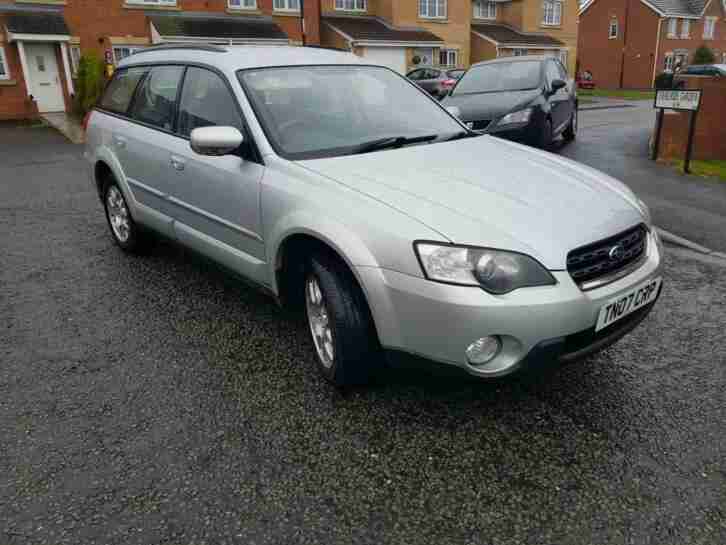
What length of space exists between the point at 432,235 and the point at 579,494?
4.04ft

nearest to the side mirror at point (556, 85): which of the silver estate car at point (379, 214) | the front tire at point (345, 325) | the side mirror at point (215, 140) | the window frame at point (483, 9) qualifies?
the silver estate car at point (379, 214)

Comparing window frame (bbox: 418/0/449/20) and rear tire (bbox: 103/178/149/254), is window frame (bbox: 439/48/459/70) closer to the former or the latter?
window frame (bbox: 418/0/449/20)

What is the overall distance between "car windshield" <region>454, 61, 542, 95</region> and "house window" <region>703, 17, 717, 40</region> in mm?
47853

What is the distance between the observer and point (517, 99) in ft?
30.7

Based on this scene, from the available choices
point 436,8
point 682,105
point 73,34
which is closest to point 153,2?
point 73,34

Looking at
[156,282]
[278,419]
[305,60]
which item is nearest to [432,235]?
[278,419]

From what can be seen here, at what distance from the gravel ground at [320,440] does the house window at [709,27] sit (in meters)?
54.2

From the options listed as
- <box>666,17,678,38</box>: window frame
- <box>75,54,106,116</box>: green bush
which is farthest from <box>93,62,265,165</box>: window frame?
<box>666,17,678,38</box>: window frame

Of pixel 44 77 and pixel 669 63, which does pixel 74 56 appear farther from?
pixel 669 63

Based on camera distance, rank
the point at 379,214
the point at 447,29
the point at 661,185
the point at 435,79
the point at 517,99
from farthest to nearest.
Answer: the point at 447,29 < the point at 435,79 < the point at 517,99 < the point at 661,185 < the point at 379,214

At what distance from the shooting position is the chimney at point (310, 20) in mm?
27844

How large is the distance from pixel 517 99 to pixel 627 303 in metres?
7.17

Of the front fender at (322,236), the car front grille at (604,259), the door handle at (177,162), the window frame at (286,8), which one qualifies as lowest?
the car front grille at (604,259)

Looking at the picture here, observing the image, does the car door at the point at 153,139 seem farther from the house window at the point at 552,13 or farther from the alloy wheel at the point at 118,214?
the house window at the point at 552,13
